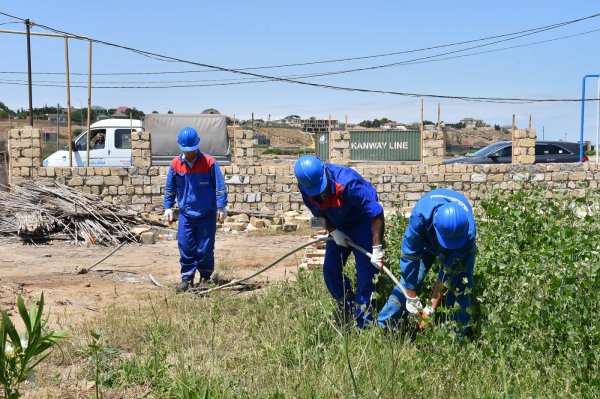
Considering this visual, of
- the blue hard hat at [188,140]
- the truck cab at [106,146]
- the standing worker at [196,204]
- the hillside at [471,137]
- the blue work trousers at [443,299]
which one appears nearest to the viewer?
the blue work trousers at [443,299]

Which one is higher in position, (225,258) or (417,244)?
(417,244)

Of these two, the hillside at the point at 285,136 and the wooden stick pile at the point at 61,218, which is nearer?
the wooden stick pile at the point at 61,218

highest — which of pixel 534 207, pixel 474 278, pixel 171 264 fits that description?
pixel 534 207

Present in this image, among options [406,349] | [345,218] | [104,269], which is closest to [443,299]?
[406,349]

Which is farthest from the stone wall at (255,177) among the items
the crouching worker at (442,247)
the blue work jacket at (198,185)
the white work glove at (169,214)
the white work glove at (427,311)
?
the white work glove at (427,311)

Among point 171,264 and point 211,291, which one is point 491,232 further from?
point 171,264

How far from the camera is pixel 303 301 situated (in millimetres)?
6336

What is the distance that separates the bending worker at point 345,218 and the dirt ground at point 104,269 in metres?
1.51

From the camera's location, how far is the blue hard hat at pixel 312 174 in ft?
18.2

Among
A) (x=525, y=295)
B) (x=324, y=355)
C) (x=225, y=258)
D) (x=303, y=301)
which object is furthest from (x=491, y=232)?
(x=225, y=258)

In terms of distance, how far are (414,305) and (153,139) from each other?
14.5 m

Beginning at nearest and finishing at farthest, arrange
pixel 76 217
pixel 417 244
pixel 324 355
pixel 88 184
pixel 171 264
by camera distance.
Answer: pixel 324 355, pixel 417 244, pixel 171 264, pixel 76 217, pixel 88 184

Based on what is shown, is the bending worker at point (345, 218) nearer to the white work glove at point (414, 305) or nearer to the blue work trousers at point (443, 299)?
the blue work trousers at point (443, 299)

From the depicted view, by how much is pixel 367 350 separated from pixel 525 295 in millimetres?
1241
